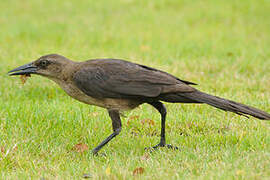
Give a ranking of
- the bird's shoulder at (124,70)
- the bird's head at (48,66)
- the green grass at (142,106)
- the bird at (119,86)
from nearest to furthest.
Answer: the green grass at (142,106)
the bird at (119,86)
the bird's shoulder at (124,70)
the bird's head at (48,66)

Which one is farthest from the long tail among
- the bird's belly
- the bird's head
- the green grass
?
the bird's head

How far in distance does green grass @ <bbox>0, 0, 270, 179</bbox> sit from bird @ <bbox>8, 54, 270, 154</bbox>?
0.43 meters

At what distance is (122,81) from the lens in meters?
4.63

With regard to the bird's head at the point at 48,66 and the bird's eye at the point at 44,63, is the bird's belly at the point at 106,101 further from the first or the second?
the bird's eye at the point at 44,63

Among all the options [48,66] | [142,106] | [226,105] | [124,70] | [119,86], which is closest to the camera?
[226,105]

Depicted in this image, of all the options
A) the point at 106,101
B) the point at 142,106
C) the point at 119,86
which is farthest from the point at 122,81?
the point at 142,106

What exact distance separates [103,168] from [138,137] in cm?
114

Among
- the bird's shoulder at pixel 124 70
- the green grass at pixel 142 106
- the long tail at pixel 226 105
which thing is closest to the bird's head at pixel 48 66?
the bird's shoulder at pixel 124 70

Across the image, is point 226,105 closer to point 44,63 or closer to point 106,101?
point 106,101

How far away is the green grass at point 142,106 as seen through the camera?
426cm

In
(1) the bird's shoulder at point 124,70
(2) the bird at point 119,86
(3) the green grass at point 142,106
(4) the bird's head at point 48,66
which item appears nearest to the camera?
(3) the green grass at point 142,106

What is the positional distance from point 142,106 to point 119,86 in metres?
1.87

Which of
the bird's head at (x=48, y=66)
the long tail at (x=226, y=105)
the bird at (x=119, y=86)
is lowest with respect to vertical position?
the long tail at (x=226, y=105)

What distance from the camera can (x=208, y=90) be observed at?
7.10 meters
